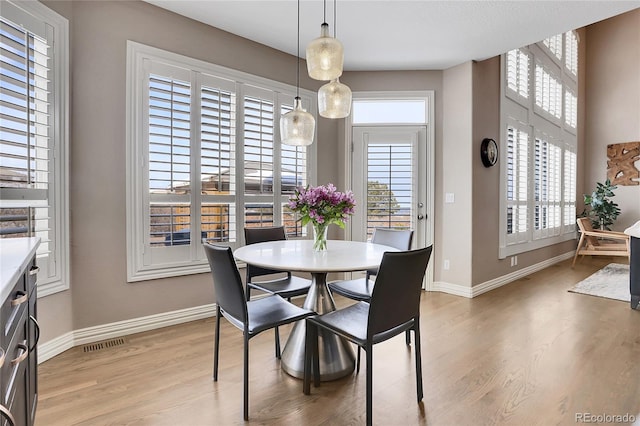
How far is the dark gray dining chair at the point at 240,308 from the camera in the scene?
5.78 feet

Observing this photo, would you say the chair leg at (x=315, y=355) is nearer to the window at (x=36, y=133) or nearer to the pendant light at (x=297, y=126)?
the pendant light at (x=297, y=126)

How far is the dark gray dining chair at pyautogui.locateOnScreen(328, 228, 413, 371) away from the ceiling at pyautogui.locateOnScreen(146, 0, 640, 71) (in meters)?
1.86

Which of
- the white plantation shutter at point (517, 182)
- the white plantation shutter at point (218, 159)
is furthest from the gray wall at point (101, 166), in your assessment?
the white plantation shutter at point (517, 182)

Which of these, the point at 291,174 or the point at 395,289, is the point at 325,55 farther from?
the point at 291,174

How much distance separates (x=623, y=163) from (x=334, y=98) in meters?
7.17

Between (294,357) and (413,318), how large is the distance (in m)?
0.84

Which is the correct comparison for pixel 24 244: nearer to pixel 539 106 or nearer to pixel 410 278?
pixel 410 278

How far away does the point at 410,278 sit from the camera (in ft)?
5.68

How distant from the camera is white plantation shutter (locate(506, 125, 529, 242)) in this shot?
4.60 metres

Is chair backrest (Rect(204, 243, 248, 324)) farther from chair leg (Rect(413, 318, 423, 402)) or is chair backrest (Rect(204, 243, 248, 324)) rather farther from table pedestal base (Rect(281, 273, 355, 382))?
chair leg (Rect(413, 318, 423, 402))

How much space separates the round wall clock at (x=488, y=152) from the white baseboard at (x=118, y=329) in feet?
11.3

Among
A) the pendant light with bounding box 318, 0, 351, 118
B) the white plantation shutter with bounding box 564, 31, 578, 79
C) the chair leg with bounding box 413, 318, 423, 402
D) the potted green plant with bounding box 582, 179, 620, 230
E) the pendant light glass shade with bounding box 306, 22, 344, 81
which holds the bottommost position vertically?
the chair leg with bounding box 413, 318, 423, 402

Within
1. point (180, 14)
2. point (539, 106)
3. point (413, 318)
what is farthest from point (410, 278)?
point (539, 106)

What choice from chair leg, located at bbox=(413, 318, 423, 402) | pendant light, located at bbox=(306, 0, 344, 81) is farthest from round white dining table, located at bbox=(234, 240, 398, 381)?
pendant light, located at bbox=(306, 0, 344, 81)
